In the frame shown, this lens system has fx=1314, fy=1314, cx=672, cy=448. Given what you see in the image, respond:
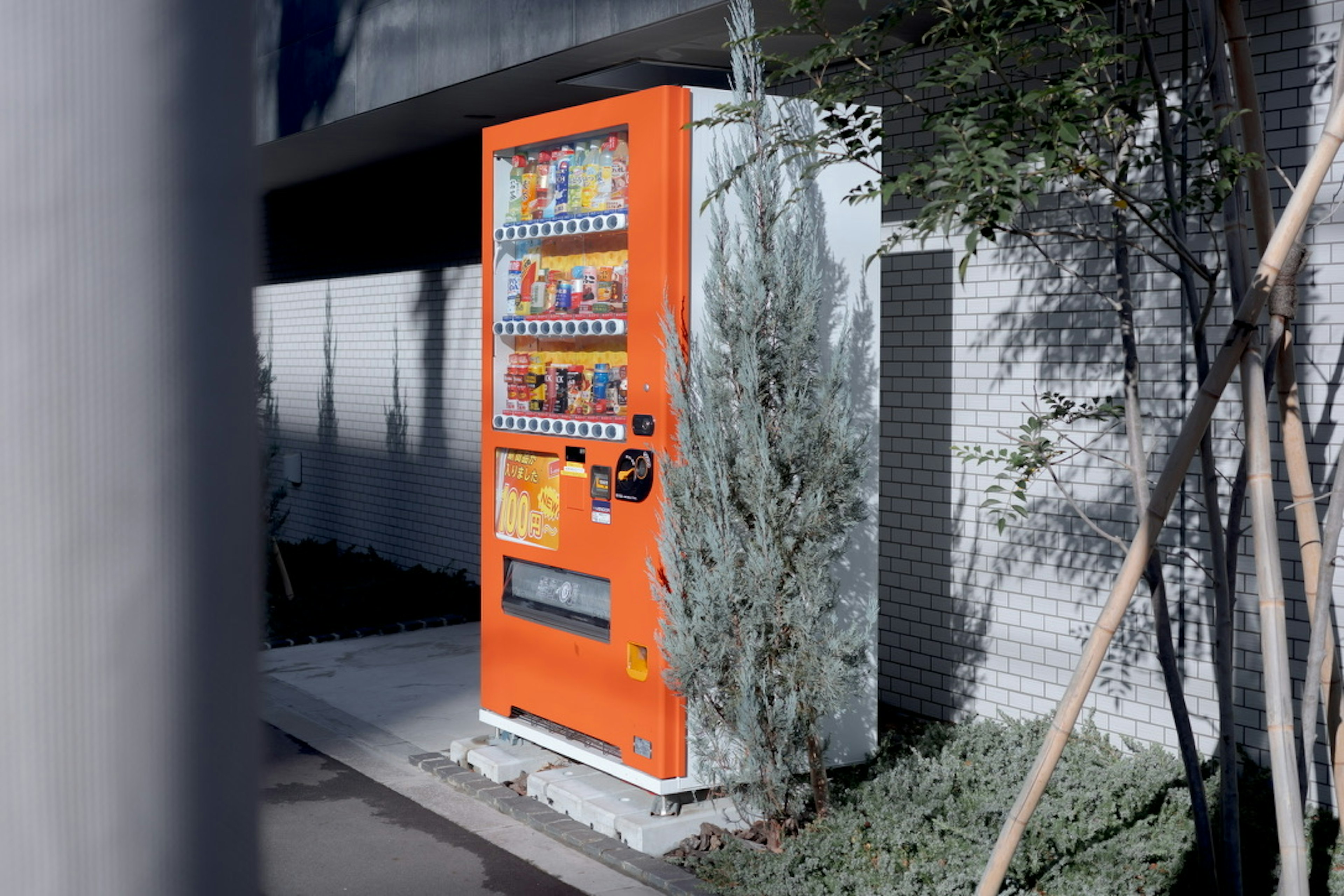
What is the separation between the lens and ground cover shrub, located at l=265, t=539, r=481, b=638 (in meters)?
10.1

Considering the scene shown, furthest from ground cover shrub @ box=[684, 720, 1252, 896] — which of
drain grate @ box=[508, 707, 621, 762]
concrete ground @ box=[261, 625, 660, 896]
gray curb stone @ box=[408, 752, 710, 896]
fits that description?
drain grate @ box=[508, 707, 621, 762]

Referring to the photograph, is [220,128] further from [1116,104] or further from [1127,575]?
[1116,104]

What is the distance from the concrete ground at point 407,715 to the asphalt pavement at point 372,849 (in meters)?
0.07

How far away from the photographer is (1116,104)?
12.6 feet

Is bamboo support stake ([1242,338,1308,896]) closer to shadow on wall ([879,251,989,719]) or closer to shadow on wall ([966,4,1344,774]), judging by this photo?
shadow on wall ([966,4,1344,774])

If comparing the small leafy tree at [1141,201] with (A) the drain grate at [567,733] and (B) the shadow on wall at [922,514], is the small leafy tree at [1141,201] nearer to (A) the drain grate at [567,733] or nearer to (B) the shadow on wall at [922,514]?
(B) the shadow on wall at [922,514]

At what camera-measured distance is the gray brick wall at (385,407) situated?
11195 millimetres

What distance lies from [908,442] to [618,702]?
2404 mm

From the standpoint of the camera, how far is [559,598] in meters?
6.07

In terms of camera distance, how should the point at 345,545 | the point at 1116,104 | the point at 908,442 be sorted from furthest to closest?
the point at 345,545
the point at 908,442
the point at 1116,104

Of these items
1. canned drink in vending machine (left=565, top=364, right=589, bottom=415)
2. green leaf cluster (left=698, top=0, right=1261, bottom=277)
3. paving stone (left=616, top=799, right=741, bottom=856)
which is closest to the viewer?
green leaf cluster (left=698, top=0, right=1261, bottom=277)

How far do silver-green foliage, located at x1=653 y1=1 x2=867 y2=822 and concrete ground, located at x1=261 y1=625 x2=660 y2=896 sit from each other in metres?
0.77

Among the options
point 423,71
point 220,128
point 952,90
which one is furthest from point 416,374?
point 220,128

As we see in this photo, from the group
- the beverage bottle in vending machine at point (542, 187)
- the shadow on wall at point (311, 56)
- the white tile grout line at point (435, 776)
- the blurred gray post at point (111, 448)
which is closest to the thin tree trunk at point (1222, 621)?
the white tile grout line at point (435, 776)
